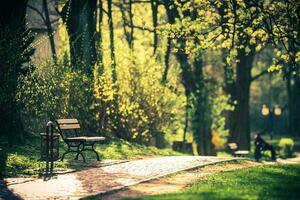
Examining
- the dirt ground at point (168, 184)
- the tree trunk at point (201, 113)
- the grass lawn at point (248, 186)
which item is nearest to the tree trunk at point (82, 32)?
the dirt ground at point (168, 184)

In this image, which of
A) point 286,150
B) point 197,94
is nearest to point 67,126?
point 197,94

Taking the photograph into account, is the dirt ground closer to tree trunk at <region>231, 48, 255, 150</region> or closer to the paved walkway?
the paved walkway

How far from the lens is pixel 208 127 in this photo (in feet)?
113

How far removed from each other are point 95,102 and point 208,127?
12.2 m

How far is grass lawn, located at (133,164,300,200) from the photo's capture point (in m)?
11.4

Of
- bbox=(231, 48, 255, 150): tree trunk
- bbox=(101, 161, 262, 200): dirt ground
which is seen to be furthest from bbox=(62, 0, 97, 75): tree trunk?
bbox=(231, 48, 255, 150): tree trunk

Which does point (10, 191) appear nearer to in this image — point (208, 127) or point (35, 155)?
point (35, 155)

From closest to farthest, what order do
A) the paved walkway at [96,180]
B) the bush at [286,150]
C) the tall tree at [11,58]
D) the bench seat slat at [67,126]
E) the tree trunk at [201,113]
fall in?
the paved walkway at [96,180] → the bench seat slat at [67,126] → the tall tree at [11,58] → the tree trunk at [201,113] → the bush at [286,150]

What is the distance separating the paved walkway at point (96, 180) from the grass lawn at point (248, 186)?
51.1 inches

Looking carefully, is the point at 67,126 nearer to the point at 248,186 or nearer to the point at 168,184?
the point at 168,184

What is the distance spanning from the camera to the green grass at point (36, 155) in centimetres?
1505

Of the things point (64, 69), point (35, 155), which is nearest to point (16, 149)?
point (35, 155)

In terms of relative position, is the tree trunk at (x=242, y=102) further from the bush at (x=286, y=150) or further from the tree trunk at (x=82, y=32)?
the tree trunk at (x=82, y=32)

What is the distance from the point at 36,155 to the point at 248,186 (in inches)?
259
